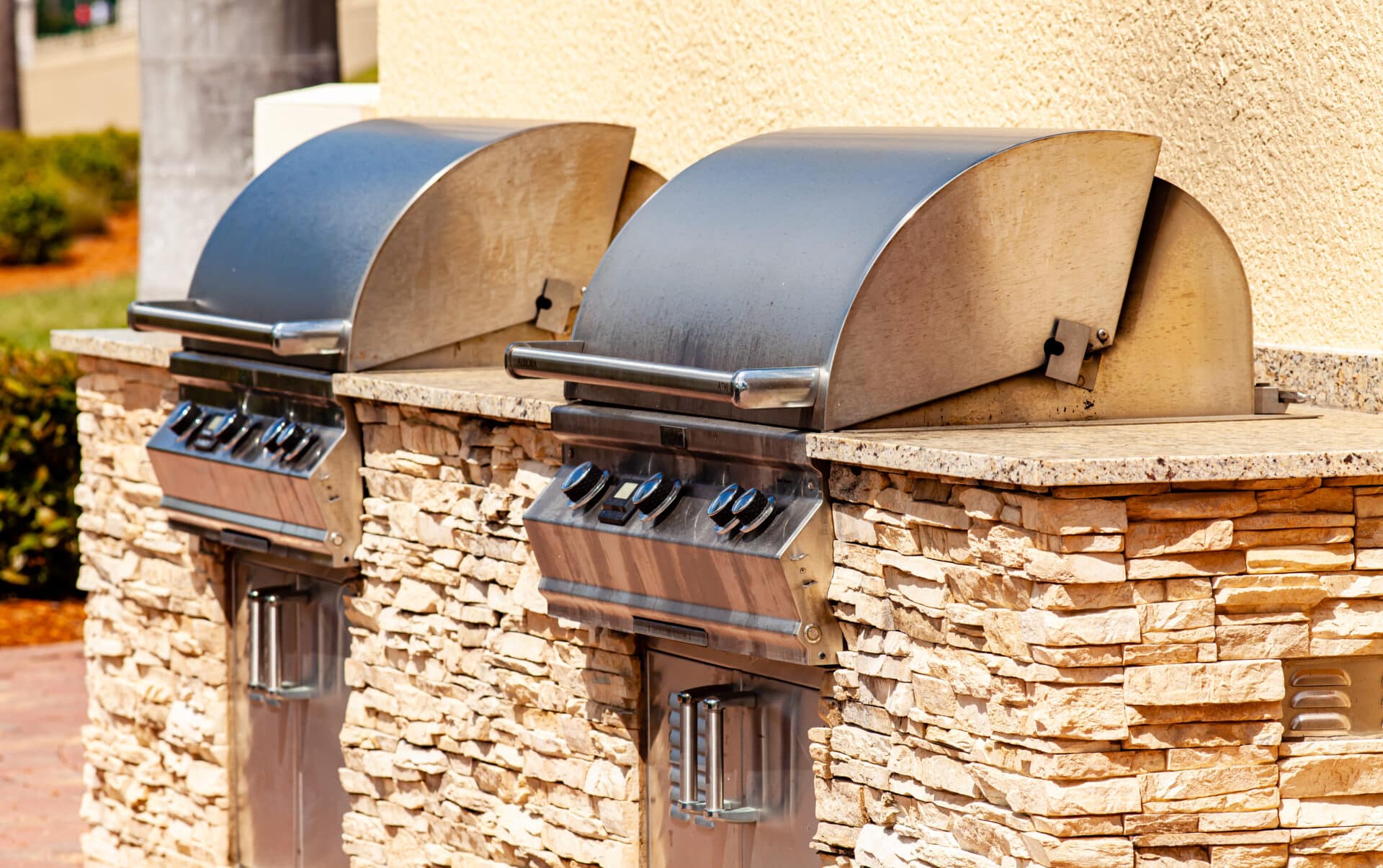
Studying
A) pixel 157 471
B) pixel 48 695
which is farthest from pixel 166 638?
pixel 48 695

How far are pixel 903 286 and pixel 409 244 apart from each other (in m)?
1.95

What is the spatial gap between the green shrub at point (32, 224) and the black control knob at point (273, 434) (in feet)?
67.5

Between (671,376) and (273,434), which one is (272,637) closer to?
(273,434)

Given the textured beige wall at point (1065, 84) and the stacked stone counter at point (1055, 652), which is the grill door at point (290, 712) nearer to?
the stacked stone counter at point (1055, 652)

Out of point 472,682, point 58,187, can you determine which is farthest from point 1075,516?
point 58,187

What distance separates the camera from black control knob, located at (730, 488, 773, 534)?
3.89 meters

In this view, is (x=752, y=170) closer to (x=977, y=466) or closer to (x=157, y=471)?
(x=977, y=466)

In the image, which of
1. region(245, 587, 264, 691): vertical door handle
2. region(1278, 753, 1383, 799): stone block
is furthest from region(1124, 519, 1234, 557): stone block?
region(245, 587, 264, 691): vertical door handle

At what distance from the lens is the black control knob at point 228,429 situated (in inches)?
220

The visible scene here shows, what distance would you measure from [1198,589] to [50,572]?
31.0 feet

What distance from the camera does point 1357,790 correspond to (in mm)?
3602

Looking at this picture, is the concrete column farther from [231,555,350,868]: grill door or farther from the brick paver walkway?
[231,555,350,868]: grill door

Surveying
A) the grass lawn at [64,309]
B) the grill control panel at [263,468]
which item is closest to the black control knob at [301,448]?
the grill control panel at [263,468]

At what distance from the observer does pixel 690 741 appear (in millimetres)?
4328
